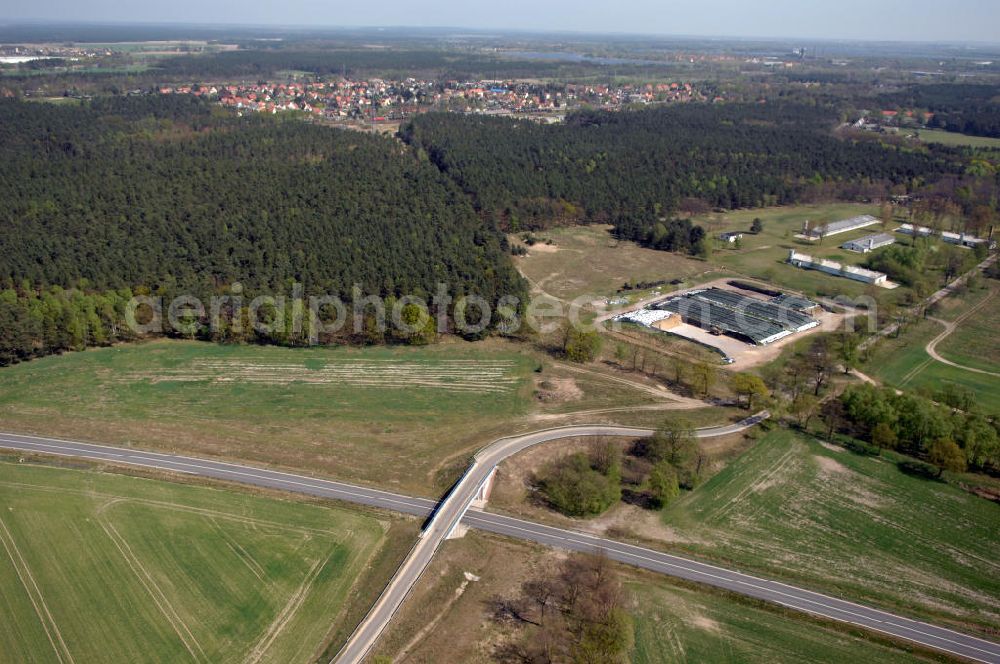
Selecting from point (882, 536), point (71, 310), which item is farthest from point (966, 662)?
point (71, 310)

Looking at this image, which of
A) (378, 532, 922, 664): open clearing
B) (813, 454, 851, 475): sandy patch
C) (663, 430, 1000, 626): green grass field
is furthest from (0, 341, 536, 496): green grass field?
(813, 454, 851, 475): sandy patch

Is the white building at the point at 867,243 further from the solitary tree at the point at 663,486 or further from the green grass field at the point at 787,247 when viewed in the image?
the solitary tree at the point at 663,486

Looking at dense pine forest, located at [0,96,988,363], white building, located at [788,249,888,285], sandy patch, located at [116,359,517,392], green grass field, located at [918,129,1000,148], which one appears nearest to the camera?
sandy patch, located at [116,359,517,392]

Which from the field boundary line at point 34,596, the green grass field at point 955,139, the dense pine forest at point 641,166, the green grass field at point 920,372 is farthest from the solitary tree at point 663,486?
the green grass field at point 955,139

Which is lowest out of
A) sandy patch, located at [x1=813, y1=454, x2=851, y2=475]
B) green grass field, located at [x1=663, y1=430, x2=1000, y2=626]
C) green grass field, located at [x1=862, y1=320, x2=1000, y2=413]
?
green grass field, located at [x1=663, y1=430, x2=1000, y2=626]

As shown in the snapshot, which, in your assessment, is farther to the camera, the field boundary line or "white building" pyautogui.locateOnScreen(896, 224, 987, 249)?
"white building" pyautogui.locateOnScreen(896, 224, 987, 249)

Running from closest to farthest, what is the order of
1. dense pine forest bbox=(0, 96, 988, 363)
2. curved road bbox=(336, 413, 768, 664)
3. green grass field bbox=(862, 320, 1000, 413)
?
curved road bbox=(336, 413, 768, 664) < green grass field bbox=(862, 320, 1000, 413) < dense pine forest bbox=(0, 96, 988, 363)

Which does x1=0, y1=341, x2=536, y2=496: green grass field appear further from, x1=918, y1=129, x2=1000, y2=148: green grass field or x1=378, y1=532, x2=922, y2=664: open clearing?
x1=918, y1=129, x2=1000, y2=148: green grass field

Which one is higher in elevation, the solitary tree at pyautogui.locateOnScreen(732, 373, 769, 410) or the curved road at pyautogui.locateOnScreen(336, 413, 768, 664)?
the solitary tree at pyautogui.locateOnScreen(732, 373, 769, 410)
